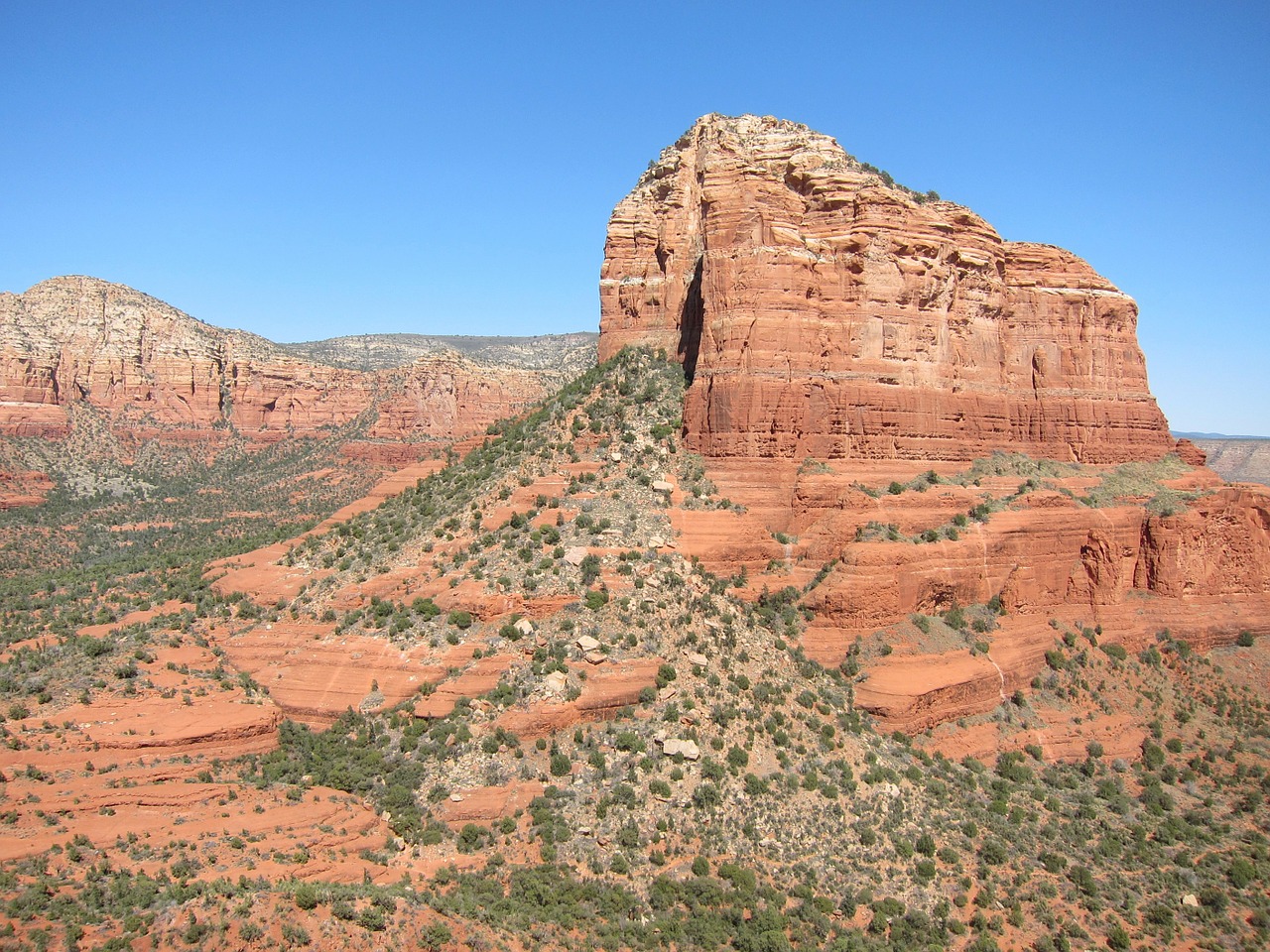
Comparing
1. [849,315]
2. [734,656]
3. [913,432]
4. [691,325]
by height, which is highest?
[691,325]

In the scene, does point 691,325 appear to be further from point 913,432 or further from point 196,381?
point 196,381

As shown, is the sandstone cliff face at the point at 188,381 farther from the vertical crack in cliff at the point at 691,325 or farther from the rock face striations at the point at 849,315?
the vertical crack in cliff at the point at 691,325

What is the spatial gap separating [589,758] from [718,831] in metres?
4.30

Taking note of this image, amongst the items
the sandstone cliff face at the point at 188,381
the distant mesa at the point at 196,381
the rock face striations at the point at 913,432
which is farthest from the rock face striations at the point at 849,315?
the sandstone cliff face at the point at 188,381

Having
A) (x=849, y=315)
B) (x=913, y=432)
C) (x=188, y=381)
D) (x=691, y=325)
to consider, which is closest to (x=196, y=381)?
(x=188, y=381)

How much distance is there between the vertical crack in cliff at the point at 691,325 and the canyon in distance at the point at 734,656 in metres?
0.27

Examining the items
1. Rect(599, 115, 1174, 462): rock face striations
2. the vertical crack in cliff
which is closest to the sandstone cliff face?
Rect(599, 115, 1174, 462): rock face striations

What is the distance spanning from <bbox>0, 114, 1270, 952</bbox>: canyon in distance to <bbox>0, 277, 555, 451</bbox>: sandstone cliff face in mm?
46913

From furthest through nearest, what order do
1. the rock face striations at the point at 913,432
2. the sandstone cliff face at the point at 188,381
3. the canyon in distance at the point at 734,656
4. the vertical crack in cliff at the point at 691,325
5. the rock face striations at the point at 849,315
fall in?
the sandstone cliff face at the point at 188,381 < the vertical crack in cliff at the point at 691,325 < the rock face striations at the point at 849,315 < the rock face striations at the point at 913,432 < the canyon in distance at the point at 734,656

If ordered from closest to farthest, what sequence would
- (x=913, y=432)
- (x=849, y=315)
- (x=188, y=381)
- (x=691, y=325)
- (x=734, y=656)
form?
1. (x=734, y=656)
2. (x=849, y=315)
3. (x=913, y=432)
4. (x=691, y=325)
5. (x=188, y=381)

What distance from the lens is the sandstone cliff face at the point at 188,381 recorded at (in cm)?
9531

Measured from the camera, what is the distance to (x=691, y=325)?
40.8 metres

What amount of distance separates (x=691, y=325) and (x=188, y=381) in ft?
290

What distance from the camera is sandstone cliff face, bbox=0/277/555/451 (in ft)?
313
